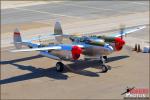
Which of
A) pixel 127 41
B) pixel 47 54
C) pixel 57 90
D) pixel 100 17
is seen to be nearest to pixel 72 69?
pixel 47 54

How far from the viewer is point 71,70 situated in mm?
34938

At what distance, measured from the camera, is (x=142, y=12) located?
68.6 m

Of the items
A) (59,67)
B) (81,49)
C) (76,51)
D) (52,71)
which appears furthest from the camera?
(52,71)

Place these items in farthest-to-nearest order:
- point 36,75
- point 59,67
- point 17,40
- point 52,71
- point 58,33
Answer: point 58,33 < point 17,40 < point 52,71 < point 59,67 < point 36,75

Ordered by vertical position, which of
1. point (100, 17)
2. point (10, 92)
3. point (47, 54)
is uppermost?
point (100, 17)

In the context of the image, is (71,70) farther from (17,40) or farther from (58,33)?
(17,40)

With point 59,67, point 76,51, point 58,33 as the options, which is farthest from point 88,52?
point 58,33

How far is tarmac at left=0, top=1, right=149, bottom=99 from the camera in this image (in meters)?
29.6

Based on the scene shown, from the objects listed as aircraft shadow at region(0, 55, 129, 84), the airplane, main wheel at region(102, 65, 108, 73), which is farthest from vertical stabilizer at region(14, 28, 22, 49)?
main wheel at region(102, 65, 108, 73)

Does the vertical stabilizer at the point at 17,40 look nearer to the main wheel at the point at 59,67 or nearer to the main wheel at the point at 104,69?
the main wheel at the point at 59,67

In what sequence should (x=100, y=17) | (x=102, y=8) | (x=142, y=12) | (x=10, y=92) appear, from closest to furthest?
(x=10, y=92) → (x=100, y=17) → (x=142, y=12) → (x=102, y=8)

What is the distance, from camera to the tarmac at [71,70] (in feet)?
97.2

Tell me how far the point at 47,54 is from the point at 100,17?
3037 cm

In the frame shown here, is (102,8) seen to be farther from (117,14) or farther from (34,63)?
(34,63)
